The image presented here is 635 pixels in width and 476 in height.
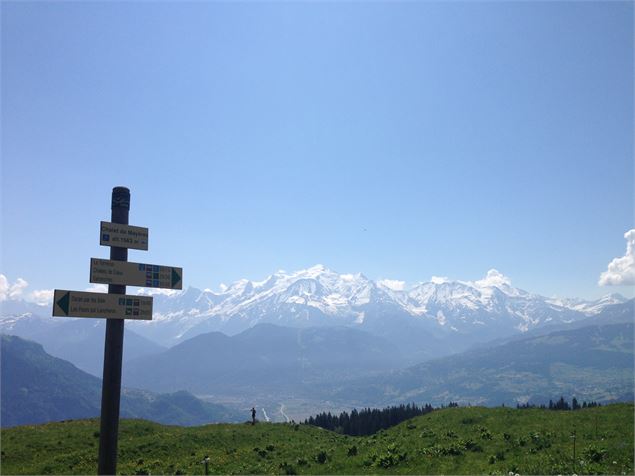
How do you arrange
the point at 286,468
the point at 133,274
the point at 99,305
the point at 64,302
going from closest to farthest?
1. the point at 64,302
2. the point at 99,305
3. the point at 133,274
4. the point at 286,468

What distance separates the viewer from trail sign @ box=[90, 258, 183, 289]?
13.7 m

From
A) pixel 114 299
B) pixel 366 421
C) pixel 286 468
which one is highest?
pixel 114 299

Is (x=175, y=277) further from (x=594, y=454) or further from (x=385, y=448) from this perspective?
(x=594, y=454)

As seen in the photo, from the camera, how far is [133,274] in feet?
46.6

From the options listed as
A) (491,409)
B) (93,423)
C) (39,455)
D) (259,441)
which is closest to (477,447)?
(491,409)

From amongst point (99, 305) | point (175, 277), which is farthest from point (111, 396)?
point (175, 277)

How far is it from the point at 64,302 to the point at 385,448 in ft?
80.5

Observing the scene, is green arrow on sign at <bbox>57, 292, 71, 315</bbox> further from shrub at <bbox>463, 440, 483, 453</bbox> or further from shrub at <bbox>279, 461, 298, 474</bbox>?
shrub at <bbox>463, 440, 483, 453</bbox>

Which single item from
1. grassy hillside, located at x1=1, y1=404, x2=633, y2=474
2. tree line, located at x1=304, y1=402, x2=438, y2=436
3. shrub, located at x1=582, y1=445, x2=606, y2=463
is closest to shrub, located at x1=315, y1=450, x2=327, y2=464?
grassy hillside, located at x1=1, y1=404, x2=633, y2=474

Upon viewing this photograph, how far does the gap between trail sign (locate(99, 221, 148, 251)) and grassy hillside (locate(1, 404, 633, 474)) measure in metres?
19.8

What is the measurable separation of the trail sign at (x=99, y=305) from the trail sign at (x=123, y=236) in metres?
1.67

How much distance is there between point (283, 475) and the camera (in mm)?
26906

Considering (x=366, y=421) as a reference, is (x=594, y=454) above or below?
above

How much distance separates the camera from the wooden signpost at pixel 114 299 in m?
13.3
